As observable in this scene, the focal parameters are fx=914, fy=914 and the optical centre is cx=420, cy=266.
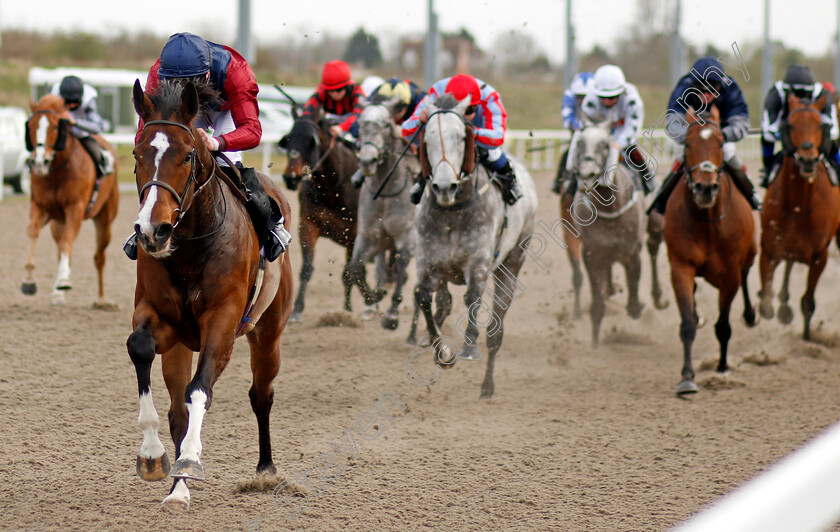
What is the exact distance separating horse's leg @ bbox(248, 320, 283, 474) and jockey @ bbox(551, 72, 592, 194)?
5036mm

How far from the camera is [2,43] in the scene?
35688 mm

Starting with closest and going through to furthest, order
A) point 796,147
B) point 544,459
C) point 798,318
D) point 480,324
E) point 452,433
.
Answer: point 544,459, point 452,433, point 480,324, point 796,147, point 798,318

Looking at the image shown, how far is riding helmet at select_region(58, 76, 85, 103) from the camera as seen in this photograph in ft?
29.2

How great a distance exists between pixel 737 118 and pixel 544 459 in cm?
321

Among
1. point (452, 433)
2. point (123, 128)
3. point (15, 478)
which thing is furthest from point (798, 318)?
point (123, 128)

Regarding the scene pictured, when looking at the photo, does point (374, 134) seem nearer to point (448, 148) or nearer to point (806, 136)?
point (448, 148)

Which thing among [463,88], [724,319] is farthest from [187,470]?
[724,319]

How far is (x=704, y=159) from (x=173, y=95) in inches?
158

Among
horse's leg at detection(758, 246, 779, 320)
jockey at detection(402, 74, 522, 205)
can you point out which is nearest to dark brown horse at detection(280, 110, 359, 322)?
jockey at detection(402, 74, 522, 205)

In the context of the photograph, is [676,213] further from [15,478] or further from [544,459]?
[15,478]

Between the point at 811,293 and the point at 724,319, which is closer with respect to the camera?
the point at 724,319

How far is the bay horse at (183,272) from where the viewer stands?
3299 millimetres

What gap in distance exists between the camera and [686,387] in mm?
6094

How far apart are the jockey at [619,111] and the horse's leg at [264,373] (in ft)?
15.4
